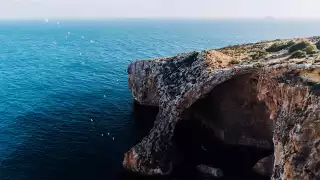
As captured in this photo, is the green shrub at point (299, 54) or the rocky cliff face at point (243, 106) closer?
the rocky cliff face at point (243, 106)

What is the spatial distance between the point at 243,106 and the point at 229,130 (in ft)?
18.7

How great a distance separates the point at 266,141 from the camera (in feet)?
212

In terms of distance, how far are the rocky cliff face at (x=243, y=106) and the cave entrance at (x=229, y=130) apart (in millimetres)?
Answer: 190

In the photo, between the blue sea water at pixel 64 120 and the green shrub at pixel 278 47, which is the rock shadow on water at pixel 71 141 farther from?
the green shrub at pixel 278 47

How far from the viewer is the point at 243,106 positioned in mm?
64812

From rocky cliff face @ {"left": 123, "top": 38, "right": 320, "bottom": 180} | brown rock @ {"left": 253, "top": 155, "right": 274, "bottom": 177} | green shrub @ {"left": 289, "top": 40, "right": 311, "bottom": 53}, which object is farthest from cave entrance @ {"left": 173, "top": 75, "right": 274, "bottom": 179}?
green shrub @ {"left": 289, "top": 40, "right": 311, "bottom": 53}

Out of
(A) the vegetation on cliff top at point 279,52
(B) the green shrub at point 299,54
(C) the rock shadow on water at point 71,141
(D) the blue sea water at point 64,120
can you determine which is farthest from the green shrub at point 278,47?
(C) the rock shadow on water at point 71,141

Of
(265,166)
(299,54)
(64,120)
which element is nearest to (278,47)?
(299,54)

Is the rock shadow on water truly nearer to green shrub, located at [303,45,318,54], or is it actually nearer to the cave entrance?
the cave entrance

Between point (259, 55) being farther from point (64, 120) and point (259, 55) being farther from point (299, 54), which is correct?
point (64, 120)

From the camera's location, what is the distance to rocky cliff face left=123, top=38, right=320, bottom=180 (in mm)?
39625

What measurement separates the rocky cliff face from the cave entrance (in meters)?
0.19

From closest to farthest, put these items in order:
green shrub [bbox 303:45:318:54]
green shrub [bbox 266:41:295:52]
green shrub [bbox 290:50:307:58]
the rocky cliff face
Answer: the rocky cliff face, green shrub [bbox 290:50:307:58], green shrub [bbox 303:45:318:54], green shrub [bbox 266:41:295:52]

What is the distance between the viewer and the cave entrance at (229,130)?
61312 millimetres
